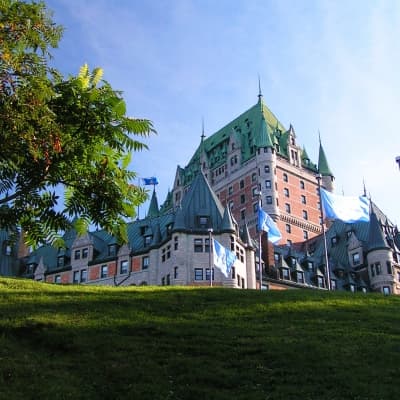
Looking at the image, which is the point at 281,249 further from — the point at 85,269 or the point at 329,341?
the point at 329,341

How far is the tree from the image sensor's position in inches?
422

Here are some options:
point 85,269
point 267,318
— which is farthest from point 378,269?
point 267,318

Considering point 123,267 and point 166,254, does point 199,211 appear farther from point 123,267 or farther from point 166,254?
point 123,267

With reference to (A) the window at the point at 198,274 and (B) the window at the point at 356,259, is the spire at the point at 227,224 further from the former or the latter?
(B) the window at the point at 356,259

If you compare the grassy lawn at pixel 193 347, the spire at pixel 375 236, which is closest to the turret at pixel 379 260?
the spire at pixel 375 236

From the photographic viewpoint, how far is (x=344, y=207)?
49.1 metres

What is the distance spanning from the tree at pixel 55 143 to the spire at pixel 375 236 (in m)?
72.2

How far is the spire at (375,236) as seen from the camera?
80.8 meters

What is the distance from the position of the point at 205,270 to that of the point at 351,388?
146 ft

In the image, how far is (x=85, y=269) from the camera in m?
74.6

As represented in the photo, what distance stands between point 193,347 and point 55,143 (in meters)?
14.7

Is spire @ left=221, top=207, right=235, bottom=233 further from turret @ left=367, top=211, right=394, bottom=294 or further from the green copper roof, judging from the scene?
the green copper roof

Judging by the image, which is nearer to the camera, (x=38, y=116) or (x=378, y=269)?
(x=38, y=116)

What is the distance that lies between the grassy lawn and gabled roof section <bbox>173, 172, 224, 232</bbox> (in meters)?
32.2
